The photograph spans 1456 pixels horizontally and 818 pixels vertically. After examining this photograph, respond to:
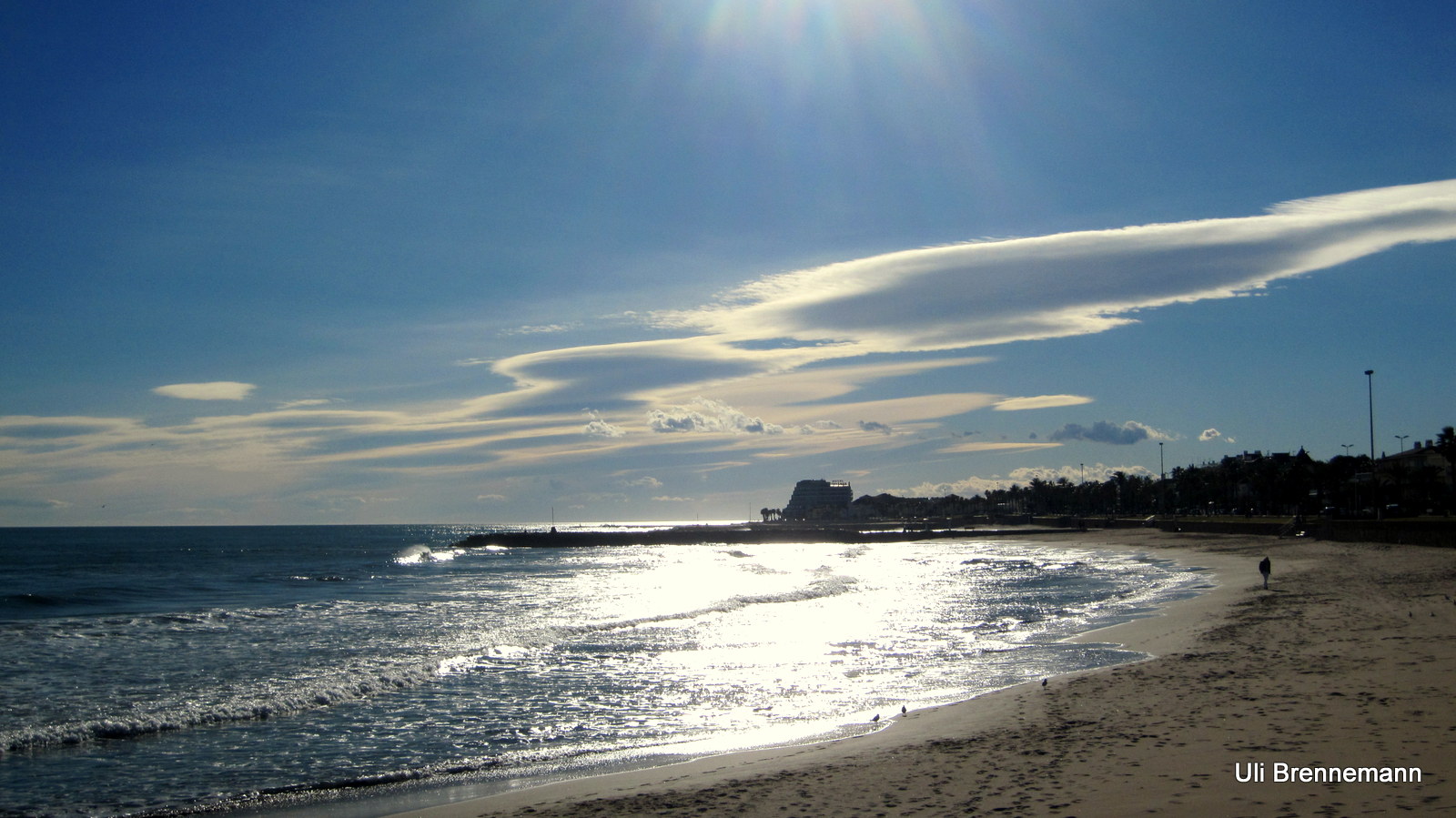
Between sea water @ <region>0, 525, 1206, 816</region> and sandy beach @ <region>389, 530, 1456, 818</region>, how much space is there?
1.50m

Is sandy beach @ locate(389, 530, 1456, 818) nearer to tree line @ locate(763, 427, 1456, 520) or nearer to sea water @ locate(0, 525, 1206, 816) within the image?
sea water @ locate(0, 525, 1206, 816)

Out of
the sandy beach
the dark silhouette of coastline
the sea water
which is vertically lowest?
the dark silhouette of coastline

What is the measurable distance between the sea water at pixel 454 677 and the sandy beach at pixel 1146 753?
1.50m

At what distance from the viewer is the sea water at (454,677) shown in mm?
12672

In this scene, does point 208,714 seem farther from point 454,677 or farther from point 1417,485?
point 1417,485

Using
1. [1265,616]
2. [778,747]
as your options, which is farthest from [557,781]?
[1265,616]

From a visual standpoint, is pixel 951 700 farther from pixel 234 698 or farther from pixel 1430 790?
pixel 234 698

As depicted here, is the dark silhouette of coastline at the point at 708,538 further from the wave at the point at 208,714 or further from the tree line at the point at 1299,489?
the wave at the point at 208,714

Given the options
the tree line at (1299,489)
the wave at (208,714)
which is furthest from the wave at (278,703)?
the tree line at (1299,489)

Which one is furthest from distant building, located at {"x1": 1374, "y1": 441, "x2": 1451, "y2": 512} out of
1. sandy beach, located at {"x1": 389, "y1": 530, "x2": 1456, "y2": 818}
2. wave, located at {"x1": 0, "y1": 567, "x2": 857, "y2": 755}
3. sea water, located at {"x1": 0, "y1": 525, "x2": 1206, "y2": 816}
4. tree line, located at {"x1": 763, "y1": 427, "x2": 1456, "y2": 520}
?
wave, located at {"x1": 0, "y1": 567, "x2": 857, "y2": 755}

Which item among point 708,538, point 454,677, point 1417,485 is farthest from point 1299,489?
point 454,677

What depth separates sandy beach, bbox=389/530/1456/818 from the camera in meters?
8.85

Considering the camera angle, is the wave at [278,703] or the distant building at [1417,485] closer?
the wave at [278,703]

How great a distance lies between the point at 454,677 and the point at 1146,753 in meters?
14.6
